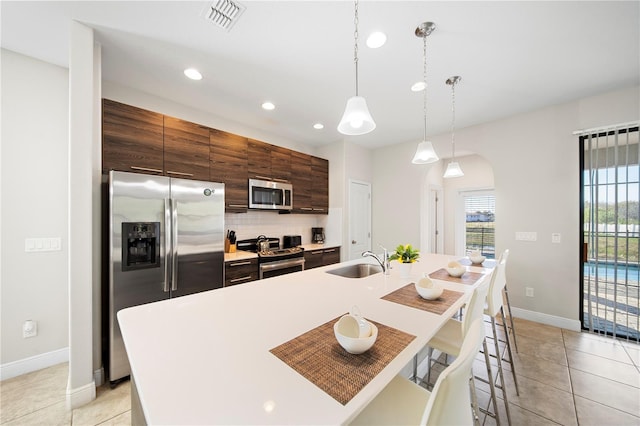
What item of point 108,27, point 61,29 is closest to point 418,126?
point 108,27

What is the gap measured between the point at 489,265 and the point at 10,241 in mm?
4466

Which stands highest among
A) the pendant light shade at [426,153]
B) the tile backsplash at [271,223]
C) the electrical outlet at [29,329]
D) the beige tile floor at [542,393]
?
the pendant light shade at [426,153]

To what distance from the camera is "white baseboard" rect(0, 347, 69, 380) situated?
1996mm

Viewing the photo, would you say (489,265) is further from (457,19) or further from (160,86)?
(160,86)

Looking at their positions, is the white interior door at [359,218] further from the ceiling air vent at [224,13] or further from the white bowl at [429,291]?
the ceiling air vent at [224,13]

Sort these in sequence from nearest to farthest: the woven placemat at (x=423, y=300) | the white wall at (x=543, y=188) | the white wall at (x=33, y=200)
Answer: the woven placemat at (x=423, y=300)
the white wall at (x=33, y=200)
the white wall at (x=543, y=188)

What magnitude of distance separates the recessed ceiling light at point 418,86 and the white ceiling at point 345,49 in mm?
71

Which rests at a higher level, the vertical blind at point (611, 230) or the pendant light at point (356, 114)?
the pendant light at point (356, 114)

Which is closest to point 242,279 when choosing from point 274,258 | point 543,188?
point 274,258

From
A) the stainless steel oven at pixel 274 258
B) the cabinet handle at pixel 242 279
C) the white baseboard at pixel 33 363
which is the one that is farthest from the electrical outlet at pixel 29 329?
Answer: the stainless steel oven at pixel 274 258

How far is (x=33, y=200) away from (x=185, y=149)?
1341 mm

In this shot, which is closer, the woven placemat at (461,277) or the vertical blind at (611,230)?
the woven placemat at (461,277)

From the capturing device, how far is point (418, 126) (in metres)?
3.66

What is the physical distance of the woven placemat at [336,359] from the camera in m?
0.69
